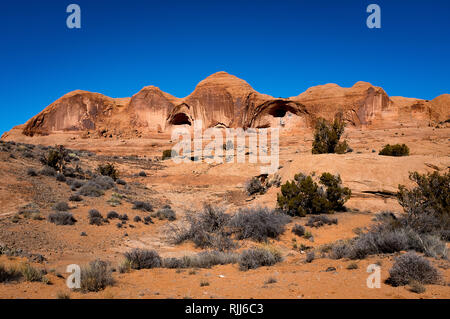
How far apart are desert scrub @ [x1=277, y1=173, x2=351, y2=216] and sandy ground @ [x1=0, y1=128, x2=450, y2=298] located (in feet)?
1.88

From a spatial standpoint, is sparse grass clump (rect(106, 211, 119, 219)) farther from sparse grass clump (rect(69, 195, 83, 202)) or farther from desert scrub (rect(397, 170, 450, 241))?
desert scrub (rect(397, 170, 450, 241))

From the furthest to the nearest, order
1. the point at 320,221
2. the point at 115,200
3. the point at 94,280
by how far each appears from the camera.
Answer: the point at 115,200 → the point at 320,221 → the point at 94,280

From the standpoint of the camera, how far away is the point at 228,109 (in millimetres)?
58812

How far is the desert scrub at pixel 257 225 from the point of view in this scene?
942 centimetres

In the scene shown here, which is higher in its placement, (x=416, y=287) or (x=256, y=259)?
(x=416, y=287)

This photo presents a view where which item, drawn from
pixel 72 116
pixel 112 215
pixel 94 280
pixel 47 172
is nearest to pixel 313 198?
pixel 112 215

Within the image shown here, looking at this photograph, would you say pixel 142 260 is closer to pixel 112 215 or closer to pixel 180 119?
pixel 112 215

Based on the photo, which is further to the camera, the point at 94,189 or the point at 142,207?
the point at 94,189

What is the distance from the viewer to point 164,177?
2741 cm

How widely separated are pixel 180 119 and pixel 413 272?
62.9 meters

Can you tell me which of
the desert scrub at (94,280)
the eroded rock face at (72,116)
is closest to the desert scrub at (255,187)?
the desert scrub at (94,280)
